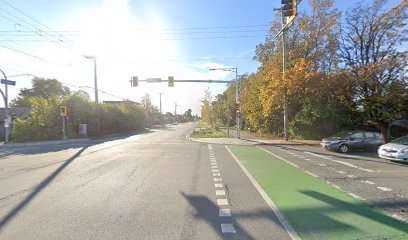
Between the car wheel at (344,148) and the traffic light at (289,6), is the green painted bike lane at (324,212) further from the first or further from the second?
the car wheel at (344,148)

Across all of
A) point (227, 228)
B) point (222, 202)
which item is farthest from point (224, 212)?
point (227, 228)

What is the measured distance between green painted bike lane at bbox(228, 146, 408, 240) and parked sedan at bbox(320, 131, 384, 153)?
8318 millimetres

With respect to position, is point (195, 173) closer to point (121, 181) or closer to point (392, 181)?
point (121, 181)

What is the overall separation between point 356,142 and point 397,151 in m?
4.14

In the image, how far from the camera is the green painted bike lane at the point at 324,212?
4172 millimetres

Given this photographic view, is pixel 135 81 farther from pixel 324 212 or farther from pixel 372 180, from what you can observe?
pixel 324 212

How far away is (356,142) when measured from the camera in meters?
15.2

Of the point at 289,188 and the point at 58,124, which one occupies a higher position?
the point at 58,124

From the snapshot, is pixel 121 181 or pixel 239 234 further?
pixel 121 181

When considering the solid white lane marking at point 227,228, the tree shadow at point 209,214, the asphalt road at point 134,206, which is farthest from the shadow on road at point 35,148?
the solid white lane marking at point 227,228

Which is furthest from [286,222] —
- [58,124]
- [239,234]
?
[58,124]

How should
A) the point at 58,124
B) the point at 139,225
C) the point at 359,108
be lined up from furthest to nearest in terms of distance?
the point at 58,124 → the point at 359,108 → the point at 139,225

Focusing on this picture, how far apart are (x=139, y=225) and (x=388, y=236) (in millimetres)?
4148

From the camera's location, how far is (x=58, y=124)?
28375 mm
